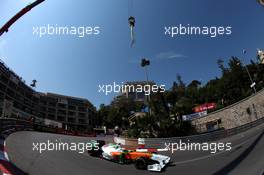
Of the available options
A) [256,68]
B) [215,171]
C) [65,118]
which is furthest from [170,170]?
[256,68]

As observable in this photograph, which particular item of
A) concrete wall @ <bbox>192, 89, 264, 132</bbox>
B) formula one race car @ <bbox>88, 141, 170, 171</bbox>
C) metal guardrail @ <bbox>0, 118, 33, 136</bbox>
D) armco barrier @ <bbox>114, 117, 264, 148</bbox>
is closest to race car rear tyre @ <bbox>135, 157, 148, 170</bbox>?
formula one race car @ <bbox>88, 141, 170, 171</bbox>

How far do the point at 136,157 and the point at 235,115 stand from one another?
2435 centimetres

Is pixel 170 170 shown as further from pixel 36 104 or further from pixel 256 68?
pixel 256 68

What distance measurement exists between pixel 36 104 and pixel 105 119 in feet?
16.9

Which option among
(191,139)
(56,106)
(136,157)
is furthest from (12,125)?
(191,139)

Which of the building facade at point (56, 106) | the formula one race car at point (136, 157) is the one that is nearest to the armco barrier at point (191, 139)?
the building facade at point (56, 106)

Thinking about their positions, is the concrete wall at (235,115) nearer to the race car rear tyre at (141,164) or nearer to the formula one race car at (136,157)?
the formula one race car at (136,157)

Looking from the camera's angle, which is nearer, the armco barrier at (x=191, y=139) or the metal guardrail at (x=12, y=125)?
the metal guardrail at (x=12, y=125)

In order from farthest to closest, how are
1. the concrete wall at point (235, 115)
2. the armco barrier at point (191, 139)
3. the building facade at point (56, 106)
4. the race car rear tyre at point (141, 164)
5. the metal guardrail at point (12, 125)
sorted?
the concrete wall at point (235, 115)
the armco barrier at point (191, 139)
the metal guardrail at point (12, 125)
the building facade at point (56, 106)
the race car rear tyre at point (141, 164)

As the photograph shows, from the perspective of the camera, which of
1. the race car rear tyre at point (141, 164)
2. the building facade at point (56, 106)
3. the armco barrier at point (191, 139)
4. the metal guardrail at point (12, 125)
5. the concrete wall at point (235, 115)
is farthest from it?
the concrete wall at point (235, 115)

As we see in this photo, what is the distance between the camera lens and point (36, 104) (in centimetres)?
1237

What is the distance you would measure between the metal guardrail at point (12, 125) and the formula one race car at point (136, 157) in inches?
351

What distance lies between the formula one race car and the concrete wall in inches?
710

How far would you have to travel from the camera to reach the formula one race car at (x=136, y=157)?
7.73 metres
